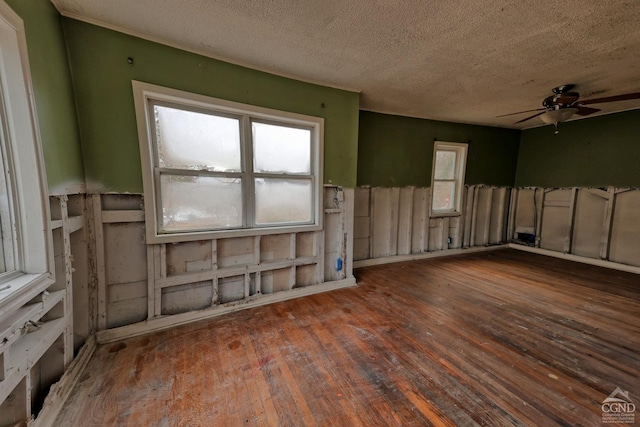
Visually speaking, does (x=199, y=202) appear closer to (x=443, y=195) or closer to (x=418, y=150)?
(x=418, y=150)

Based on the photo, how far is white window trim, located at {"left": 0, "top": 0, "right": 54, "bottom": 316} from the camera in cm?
120

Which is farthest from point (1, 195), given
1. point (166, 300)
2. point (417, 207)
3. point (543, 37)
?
point (417, 207)

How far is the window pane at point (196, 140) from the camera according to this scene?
2203 millimetres

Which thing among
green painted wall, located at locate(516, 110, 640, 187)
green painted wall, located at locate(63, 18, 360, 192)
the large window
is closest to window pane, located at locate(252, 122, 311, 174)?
the large window

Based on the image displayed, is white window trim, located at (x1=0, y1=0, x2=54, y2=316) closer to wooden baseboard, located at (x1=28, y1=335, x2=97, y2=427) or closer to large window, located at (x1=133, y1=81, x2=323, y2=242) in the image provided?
wooden baseboard, located at (x1=28, y1=335, x2=97, y2=427)

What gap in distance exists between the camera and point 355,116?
3.13 meters

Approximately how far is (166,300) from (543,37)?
4031 millimetres

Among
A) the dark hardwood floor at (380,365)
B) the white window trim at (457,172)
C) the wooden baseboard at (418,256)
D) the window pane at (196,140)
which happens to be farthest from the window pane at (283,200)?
the white window trim at (457,172)

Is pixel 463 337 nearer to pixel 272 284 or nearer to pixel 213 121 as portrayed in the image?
pixel 272 284

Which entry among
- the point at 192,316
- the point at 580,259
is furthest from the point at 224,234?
the point at 580,259

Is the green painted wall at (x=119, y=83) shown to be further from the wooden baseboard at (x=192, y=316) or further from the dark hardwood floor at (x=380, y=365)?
the dark hardwood floor at (x=380, y=365)

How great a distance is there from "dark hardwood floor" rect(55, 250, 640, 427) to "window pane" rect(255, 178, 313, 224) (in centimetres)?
101

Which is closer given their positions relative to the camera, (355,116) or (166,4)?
(166,4)

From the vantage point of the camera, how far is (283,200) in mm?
2861
